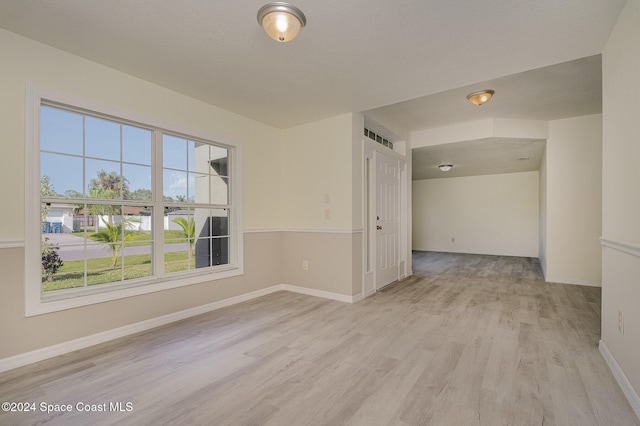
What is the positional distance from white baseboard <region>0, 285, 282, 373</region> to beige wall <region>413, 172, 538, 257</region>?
7.29 metres

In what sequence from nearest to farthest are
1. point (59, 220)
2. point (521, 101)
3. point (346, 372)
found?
point (346, 372), point (59, 220), point (521, 101)

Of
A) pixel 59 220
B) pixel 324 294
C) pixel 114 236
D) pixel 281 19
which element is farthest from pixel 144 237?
pixel 281 19

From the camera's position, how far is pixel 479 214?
8.48 m

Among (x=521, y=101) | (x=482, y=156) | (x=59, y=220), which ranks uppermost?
(x=521, y=101)

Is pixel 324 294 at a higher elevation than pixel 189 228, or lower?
lower

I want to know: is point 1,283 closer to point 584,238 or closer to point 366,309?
point 366,309

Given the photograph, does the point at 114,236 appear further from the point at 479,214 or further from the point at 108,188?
the point at 479,214

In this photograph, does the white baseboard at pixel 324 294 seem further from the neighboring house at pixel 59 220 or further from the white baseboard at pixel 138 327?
the neighboring house at pixel 59 220

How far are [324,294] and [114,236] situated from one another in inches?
97.9

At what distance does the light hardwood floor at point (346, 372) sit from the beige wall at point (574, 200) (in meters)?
1.51

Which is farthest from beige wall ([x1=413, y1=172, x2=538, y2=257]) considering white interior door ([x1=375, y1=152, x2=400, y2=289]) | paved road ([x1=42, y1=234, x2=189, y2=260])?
paved road ([x1=42, y1=234, x2=189, y2=260])

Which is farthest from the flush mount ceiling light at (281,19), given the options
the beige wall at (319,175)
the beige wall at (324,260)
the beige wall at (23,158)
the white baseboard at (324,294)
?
the white baseboard at (324,294)

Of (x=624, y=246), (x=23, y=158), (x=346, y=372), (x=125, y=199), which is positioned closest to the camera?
(x=624, y=246)

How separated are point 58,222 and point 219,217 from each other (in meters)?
1.57
